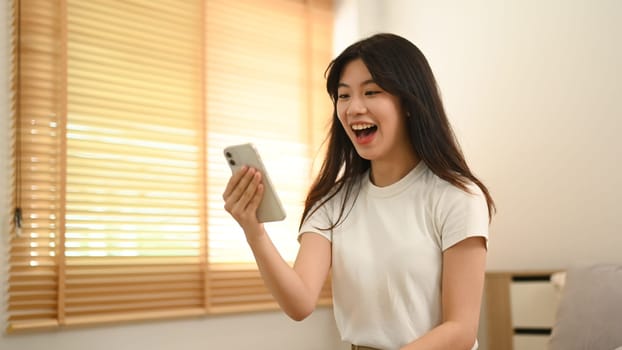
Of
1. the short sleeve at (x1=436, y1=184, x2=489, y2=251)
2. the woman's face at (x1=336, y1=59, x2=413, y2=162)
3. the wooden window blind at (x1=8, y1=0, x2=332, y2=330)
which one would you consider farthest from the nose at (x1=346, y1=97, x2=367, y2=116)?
the wooden window blind at (x1=8, y1=0, x2=332, y2=330)

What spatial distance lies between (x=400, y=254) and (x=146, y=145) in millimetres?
1789

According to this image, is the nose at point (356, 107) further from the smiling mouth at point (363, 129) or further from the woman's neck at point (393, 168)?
the woman's neck at point (393, 168)

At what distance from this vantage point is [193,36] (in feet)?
10.4

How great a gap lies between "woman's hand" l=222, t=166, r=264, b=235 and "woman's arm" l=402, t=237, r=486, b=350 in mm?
383

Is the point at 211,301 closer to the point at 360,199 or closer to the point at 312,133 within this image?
the point at 312,133

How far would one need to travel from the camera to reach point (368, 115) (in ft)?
4.79

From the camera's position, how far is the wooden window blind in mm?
2602

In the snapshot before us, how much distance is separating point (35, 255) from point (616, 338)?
6.66 ft

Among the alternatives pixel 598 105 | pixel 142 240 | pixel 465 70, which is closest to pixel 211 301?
pixel 142 240

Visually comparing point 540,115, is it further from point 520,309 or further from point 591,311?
point 591,311

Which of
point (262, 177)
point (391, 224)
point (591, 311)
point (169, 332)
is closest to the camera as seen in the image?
point (262, 177)

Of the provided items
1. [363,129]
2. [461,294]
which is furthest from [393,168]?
[461,294]

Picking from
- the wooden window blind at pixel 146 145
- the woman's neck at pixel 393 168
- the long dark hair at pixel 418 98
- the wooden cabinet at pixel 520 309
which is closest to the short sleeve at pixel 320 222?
the woman's neck at pixel 393 168

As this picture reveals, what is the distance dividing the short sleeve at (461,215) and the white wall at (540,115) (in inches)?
63.9
